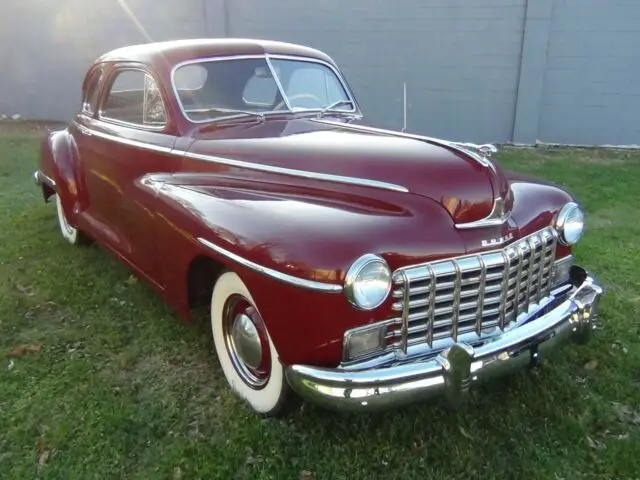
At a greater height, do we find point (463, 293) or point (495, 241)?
point (495, 241)

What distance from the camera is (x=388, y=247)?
7.20 ft

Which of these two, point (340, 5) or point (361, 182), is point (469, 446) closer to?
point (361, 182)

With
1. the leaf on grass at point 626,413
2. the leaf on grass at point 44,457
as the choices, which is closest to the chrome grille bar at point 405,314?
the leaf on grass at point 626,413

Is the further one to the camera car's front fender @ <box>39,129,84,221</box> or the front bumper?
car's front fender @ <box>39,129,84,221</box>

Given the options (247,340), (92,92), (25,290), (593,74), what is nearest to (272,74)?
(92,92)

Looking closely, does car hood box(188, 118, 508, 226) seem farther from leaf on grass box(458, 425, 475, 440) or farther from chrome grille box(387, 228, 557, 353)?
leaf on grass box(458, 425, 475, 440)

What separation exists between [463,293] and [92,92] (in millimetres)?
3240

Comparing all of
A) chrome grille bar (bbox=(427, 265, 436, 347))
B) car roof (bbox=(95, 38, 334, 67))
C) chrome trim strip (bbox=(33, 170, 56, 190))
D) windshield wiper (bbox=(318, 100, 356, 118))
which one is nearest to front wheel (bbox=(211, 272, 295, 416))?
chrome grille bar (bbox=(427, 265, 436, 347))

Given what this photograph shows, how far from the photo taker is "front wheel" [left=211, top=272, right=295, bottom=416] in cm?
250

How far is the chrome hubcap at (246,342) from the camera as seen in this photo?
255cm

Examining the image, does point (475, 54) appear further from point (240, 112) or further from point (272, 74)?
point (240, 112)

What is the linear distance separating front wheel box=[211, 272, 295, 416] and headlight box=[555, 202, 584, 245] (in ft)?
4.69

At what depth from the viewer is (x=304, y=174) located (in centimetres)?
268

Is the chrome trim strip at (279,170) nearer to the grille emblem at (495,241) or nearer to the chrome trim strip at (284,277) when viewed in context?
the grille emblem at (495,241)
